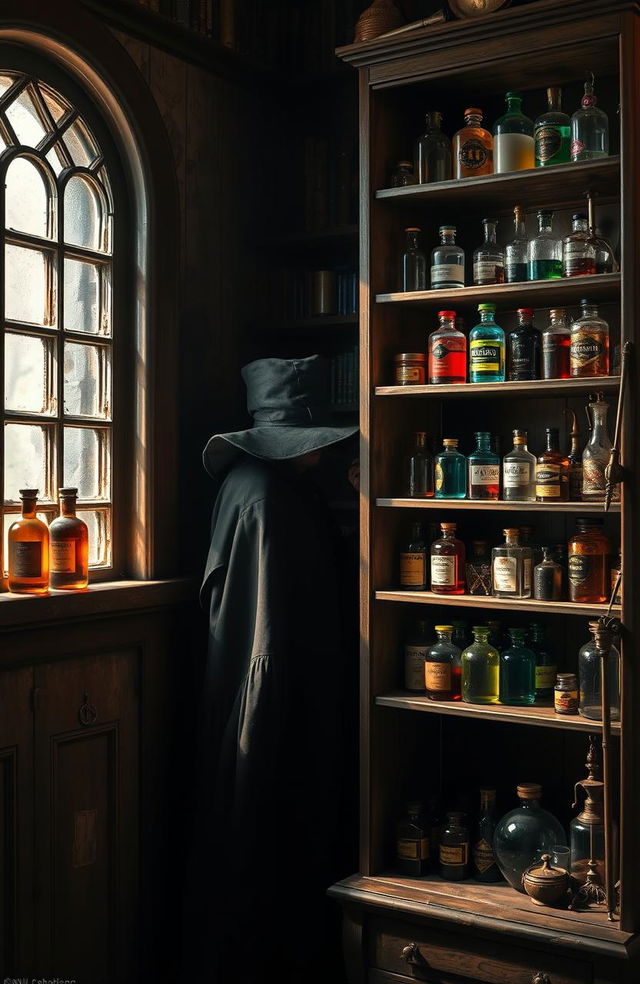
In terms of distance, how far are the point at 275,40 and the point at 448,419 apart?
1.33 metres

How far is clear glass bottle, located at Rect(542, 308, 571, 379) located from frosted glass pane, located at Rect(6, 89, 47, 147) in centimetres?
131

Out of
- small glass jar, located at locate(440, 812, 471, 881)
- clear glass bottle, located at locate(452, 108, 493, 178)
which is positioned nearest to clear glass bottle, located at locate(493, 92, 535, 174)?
clear glass bottle, located at locate(452, 108, 493, 178)

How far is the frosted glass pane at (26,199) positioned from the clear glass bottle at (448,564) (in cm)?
123

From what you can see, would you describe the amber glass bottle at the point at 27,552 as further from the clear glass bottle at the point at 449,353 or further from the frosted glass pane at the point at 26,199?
the clear glass bottle at the point at 449,353

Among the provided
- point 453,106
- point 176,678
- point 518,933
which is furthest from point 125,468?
point 518,933

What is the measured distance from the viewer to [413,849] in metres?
2.75

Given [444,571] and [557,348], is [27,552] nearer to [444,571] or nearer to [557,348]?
[444,571]

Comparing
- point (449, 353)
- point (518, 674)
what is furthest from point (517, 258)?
point (518, 674)

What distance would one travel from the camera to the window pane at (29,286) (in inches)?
103

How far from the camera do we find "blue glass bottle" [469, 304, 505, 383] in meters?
2.64

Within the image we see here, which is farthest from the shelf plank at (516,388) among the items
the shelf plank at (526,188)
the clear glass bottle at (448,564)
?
the shelf plank at (526,188)

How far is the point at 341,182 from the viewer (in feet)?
10.6

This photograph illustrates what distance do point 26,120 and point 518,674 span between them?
1.78 meters

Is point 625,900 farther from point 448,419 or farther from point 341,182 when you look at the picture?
point 341,182
